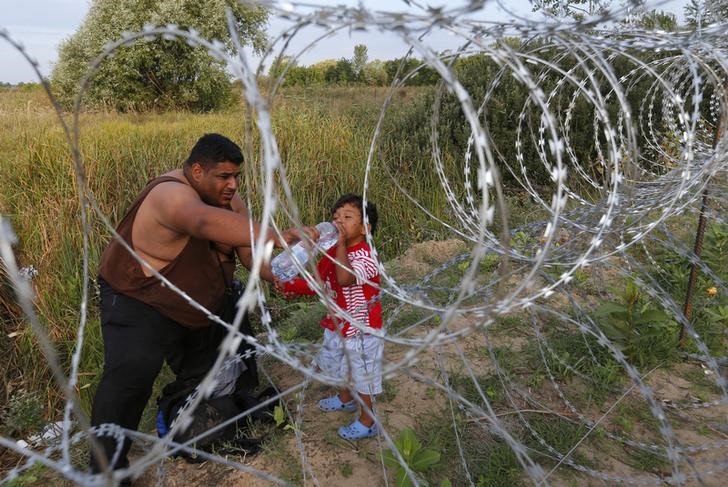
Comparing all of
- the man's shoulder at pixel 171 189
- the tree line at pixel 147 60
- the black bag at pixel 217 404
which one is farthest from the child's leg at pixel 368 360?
the tree line at pixel 147 60

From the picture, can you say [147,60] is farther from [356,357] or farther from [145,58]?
[356,357]

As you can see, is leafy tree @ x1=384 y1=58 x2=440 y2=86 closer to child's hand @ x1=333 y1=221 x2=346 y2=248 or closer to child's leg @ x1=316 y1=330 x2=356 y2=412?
child's hand @ x1=333 y1=221 x2=346 y2=248

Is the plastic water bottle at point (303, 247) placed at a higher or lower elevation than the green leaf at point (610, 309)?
higher

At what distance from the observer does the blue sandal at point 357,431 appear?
9.29 feet

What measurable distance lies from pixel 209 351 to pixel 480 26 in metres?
2.43

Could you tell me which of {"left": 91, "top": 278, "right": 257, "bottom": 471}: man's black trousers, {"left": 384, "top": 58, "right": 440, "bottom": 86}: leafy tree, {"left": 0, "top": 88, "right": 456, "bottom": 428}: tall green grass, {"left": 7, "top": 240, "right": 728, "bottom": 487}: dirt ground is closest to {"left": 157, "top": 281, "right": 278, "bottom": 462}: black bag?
{"left": 7, "top": 240, "right": 728, "bottom": 487}: dirt ground

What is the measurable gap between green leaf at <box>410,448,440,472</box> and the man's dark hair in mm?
1763

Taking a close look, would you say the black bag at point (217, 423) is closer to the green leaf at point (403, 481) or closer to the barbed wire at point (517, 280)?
the barbed wire at point (517, 280)

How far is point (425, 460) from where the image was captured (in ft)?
7.97

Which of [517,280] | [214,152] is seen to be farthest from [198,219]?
[517,280]

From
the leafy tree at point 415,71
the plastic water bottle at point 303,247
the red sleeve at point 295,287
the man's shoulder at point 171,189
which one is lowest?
the red sleeve at point 295,287

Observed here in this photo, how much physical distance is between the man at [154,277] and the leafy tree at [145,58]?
14.4 m

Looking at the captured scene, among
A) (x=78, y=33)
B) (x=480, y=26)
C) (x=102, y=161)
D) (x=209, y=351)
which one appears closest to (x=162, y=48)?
(x=78, y=33)

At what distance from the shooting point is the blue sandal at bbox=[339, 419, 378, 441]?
283 centimetres
